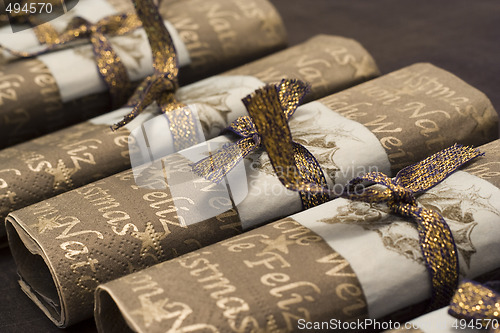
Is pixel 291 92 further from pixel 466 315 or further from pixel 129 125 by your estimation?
pixel 466 315

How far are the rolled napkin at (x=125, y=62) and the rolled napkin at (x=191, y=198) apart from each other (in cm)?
26

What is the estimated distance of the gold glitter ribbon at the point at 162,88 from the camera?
3.21 feet

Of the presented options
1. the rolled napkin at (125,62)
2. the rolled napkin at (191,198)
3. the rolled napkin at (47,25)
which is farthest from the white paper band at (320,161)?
the rolled napkin at (47,25)

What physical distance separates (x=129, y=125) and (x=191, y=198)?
22cm

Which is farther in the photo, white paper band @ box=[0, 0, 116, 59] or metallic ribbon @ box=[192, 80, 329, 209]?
white paper band @ box=[0, 0, 116, 59]

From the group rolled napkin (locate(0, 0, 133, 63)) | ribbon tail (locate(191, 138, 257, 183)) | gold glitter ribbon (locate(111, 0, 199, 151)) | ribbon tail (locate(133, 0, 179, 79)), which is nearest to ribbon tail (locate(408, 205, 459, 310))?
ribbon tail (locate(191, 138, 257, 183))

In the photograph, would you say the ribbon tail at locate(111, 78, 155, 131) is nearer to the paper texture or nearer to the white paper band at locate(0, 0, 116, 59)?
the white paper band at locate(0, 0, 116, 59)

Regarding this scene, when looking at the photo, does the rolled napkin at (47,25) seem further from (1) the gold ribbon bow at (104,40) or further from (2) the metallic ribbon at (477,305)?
(2) the metallic ribbon at (477,305)

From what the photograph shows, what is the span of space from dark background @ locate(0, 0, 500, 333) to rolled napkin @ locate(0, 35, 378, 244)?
192mm

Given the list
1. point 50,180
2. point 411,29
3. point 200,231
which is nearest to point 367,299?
point 200,231

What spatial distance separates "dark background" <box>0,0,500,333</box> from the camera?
125cm

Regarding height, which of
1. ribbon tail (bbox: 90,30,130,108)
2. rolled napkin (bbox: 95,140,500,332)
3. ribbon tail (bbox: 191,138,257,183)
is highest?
ribbon tail (bbox: 90,30,130,108)

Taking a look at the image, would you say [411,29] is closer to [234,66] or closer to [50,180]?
[234,66]

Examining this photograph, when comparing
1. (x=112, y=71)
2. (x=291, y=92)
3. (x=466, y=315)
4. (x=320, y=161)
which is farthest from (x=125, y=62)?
(x=466, y=315)
